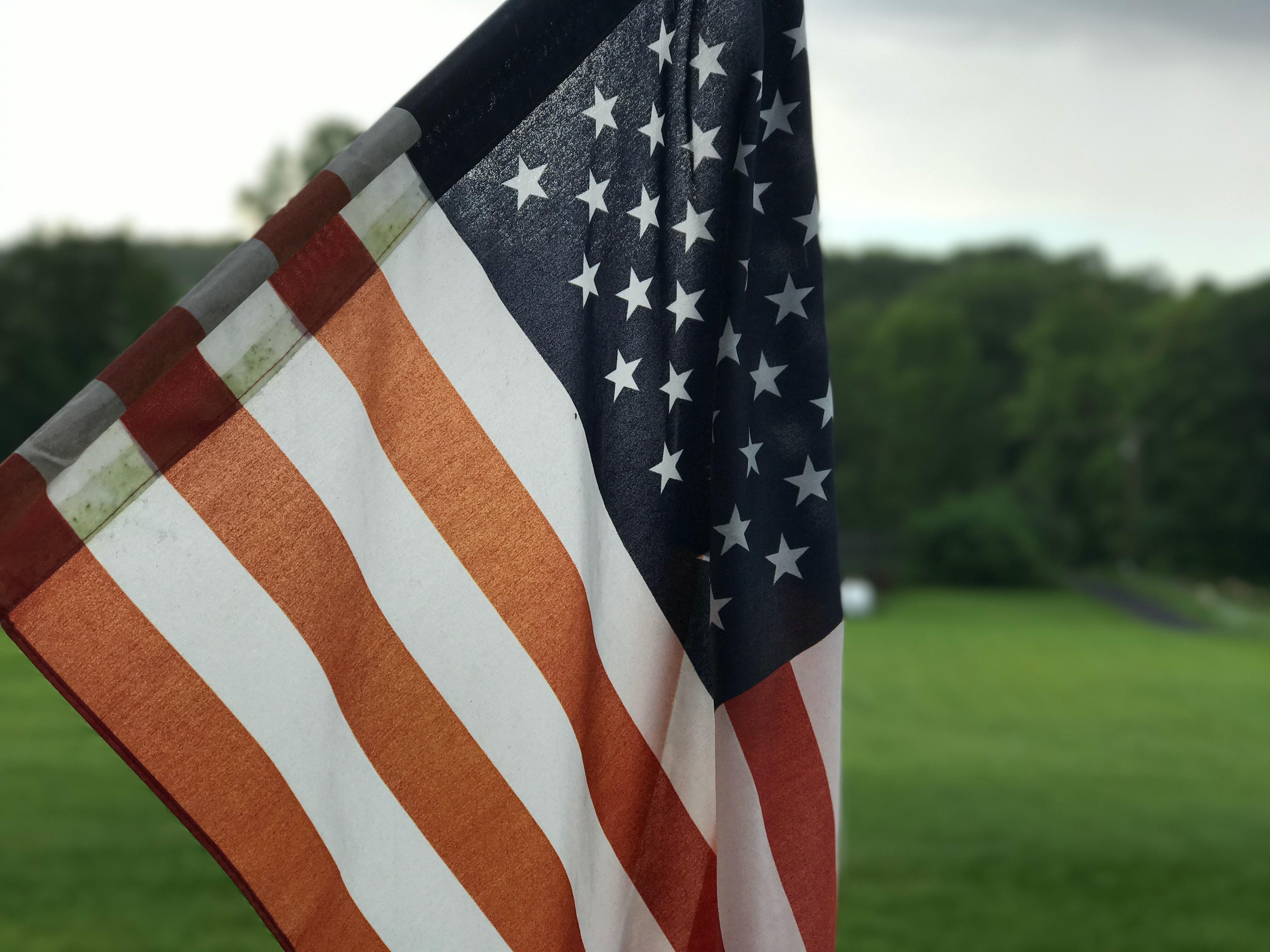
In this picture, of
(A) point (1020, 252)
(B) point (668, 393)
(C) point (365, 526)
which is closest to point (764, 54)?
(B) point (668, 393)

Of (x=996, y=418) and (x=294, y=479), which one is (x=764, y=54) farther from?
(x=996, y=418)

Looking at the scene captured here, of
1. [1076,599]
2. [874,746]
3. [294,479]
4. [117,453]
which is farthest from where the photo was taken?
[1076,599]

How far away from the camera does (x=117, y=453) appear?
1395 mm

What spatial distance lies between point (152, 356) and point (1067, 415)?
63674 mm

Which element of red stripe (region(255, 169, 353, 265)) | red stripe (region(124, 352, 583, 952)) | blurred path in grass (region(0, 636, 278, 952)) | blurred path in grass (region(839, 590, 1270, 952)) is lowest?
blurred path in grass (region(839, 590, 1270, 952))

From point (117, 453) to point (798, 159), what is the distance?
3.60 ft

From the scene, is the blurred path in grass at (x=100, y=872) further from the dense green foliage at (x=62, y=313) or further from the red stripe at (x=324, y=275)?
the dense green foliage at (x=62, y=313)

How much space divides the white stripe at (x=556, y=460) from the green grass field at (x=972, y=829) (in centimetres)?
839

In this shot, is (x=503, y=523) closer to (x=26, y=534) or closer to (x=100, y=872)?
(x=26, y=534)

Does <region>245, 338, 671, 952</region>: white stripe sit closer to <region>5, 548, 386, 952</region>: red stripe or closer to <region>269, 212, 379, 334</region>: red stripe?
<region>269, 212, 379, 334</region>: red stripe

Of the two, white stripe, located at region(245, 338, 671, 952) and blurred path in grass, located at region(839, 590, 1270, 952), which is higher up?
white stripe, located at region(245, 338, 671, 952)

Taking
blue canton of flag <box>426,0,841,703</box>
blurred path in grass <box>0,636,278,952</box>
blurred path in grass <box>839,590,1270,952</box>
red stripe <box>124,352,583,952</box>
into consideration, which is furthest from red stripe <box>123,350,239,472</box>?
blurred path in grass <box>839,590,1270,952</box>

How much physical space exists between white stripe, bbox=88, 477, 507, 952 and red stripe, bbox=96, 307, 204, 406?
0.13m

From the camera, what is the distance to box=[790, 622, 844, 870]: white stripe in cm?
185
